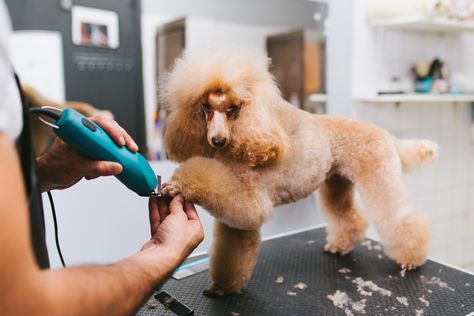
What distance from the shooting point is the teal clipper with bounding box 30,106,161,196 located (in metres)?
0.67

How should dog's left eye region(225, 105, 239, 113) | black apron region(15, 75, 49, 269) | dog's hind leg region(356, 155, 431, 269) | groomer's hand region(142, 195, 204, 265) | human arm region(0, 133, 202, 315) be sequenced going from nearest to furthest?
human arm region(0, 133, 202, 315)
black apron region(15, 75, 49, 269)
groomer's hand region(142, 195, 204, 265)
dog's left eye region(225, 105, 239, 113)
dog's hind leg region(356, 155, 431, 269)

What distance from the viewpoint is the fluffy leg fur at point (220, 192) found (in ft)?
2.80

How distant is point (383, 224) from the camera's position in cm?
121

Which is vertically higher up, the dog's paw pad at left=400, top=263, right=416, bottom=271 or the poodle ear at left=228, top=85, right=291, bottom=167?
the poodle ear at left=228, top=85, right=291, bottom=167

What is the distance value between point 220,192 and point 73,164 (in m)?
0.29

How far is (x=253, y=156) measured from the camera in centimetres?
89

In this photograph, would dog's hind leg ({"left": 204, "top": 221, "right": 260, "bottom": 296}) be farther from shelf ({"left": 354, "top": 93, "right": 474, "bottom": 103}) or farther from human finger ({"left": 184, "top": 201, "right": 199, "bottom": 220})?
shelf ({"left": 354, "top": 93, "right": 474, "bottom": 103})

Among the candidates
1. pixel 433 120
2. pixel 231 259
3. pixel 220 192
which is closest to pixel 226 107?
pixel 220 192

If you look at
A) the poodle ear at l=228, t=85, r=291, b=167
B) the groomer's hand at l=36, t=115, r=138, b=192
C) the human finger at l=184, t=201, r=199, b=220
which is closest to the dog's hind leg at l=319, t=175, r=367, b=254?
the poodle ear at l=228, t=85, r=291, b=167

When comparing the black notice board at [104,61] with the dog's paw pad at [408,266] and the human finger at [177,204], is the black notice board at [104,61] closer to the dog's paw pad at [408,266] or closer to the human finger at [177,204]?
the human finger at [177,204]

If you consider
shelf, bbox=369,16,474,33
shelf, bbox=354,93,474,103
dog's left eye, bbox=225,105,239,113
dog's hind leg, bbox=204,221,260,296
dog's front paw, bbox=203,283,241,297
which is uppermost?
shelf, bbox=369,16,474,33

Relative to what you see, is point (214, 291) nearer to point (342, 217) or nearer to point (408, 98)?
point (342, 217)

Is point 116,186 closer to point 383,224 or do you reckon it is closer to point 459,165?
point 383,224

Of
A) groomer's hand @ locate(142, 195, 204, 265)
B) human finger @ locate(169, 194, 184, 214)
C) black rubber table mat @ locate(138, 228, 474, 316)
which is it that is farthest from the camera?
black rubber table mat @ locate(138, 228, 474, 316)
